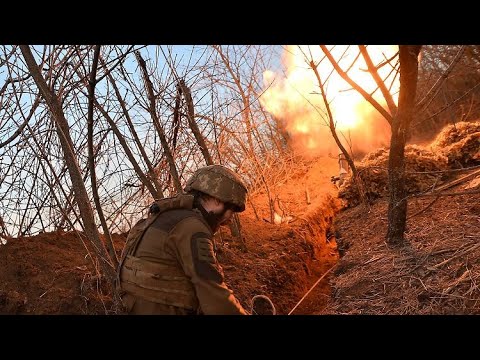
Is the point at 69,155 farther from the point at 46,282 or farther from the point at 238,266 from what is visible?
the point at 238,266

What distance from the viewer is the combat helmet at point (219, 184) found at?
304 centimetres

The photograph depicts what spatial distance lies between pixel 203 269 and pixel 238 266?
11.4ft

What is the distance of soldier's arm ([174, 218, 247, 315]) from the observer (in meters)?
2.53

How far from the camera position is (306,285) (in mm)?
6621

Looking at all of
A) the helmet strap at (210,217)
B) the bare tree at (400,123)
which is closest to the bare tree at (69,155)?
the helmet strap at (210,217)

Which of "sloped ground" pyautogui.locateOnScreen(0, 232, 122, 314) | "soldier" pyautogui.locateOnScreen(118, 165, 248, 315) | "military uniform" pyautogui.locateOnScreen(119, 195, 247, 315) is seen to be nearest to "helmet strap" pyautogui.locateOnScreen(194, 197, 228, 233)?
"soldier" pyautogui.locateOnScreen(118, 165, 248, 315)

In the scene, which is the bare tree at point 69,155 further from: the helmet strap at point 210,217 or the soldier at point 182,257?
the helmet strap at point 210,217

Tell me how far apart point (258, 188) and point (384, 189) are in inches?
108

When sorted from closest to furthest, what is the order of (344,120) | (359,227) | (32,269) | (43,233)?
(32,269) → (43,233) → (359,227) → (344,120)

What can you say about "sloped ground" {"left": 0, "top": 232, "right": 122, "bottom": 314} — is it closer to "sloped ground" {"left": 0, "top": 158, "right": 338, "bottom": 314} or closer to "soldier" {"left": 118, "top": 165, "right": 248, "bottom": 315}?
"sloped ground" {"left": 0, "top": 158, "right": 338, "bottom": 314}

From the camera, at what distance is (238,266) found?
599cm
